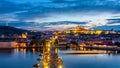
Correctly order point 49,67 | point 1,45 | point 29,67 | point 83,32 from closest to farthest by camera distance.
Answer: point 49,67 → point 29,67 → point 1,45 → point 83,32

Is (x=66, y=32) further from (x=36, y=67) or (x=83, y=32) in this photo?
(x=36, y=67)

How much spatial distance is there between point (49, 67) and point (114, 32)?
253 feet

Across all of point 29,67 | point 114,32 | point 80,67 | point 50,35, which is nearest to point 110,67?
point 80,67

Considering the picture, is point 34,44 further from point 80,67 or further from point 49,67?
point 49,67

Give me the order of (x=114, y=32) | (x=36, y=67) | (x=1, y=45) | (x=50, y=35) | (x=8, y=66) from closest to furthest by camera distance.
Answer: (x=36, y=67) < (x=8, y=66) < (x=1, y=45) < (x=50, y=35) < (x=114, y=32)

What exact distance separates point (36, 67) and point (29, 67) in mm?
2412

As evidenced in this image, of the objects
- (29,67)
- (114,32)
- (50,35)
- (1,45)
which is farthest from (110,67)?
(114,32)

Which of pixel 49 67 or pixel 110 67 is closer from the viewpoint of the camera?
pixel 49 67

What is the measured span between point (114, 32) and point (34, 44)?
1504 inches

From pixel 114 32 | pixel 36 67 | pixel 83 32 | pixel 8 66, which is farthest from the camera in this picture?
pixel 83 32

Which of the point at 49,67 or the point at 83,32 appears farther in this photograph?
the point at 83,32

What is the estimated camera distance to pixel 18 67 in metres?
22.7

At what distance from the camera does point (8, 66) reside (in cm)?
2358

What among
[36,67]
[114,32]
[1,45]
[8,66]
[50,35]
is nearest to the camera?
[36,67]
